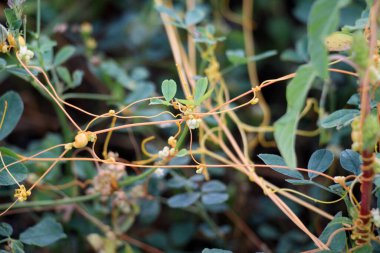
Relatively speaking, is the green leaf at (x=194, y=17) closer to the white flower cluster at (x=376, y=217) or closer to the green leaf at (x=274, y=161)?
the green leaf at (x=274, y=161)

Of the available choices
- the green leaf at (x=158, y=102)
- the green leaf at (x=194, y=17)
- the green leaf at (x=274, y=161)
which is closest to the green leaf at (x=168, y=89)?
the green leaf at (x=158, y=102)

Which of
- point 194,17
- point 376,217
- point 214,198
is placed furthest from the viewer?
point 194,17

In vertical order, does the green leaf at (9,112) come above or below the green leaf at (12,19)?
below

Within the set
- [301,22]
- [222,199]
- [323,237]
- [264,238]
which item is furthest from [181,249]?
[301,22]

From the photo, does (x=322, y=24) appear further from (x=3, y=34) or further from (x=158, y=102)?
(x=3, y=34)

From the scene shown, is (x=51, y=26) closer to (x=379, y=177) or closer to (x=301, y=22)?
(x=301, y=22)

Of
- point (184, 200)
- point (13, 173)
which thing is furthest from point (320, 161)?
point (13, 173)

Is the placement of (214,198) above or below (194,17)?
below
